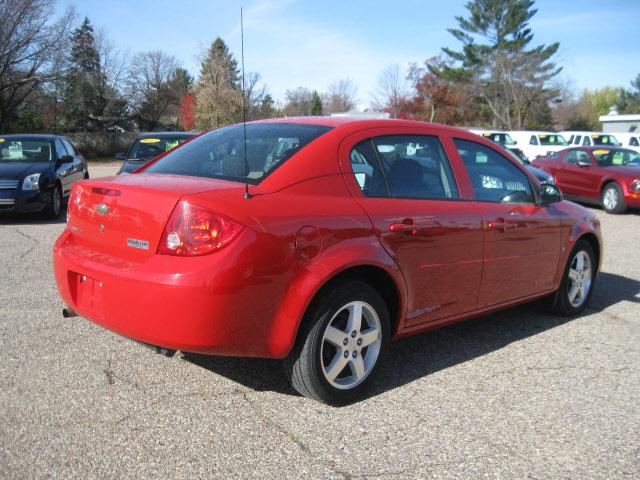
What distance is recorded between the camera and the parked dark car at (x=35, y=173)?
33.4ft

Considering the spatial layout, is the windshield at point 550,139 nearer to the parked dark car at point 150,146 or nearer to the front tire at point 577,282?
the parked dark car at point 150,146

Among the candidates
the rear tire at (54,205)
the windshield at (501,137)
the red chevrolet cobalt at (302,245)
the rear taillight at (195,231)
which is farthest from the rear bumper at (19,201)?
the windshield at (501,137)

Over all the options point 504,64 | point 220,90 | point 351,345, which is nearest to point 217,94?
point 220,90

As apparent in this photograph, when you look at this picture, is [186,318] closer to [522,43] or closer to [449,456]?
[449,456]

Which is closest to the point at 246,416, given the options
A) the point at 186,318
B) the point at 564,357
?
the point at 186,318

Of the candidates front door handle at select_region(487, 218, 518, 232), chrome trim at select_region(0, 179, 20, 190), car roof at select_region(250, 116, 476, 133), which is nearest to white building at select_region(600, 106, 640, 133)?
chrome trim at select_region(0, 179, 20, 190)

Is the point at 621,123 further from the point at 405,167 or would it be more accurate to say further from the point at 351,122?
the point at 351,122

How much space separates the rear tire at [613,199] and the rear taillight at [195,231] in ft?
41.4

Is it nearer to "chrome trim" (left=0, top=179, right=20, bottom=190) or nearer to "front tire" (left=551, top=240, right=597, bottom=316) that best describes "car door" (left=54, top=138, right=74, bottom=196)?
"chrome trim" (left=0, top=179, right=20, bottom=190)

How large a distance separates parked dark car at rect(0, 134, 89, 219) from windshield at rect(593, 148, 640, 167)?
38.4 ft

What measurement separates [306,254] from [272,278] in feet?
0.77

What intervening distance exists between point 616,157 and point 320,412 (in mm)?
13563

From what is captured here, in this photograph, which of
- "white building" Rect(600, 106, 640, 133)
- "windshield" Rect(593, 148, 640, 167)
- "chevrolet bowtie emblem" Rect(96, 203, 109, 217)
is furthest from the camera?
"white building" Rect(600, 106, 640, 133)

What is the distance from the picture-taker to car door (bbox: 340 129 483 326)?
368 centimetres
